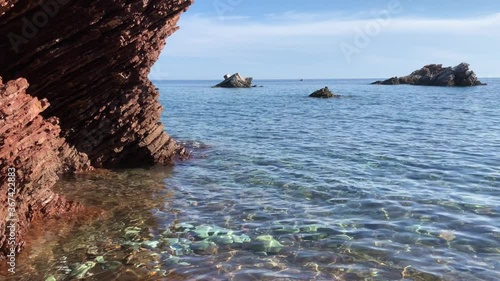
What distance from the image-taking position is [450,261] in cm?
1005

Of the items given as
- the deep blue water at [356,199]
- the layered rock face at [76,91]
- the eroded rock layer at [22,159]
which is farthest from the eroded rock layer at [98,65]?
the eroded rock layer at [22,159]

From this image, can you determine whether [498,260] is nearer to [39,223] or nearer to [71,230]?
[71,230]

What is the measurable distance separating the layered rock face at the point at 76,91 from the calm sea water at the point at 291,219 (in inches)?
55.2

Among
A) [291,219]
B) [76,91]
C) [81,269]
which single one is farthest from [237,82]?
[81,269]

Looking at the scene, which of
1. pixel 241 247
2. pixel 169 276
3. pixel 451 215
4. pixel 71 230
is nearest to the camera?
pixel 169 276

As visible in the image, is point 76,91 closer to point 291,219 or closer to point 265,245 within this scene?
point 291,219

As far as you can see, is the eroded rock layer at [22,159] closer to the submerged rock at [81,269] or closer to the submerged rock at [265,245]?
the submerged rock at [81,269]

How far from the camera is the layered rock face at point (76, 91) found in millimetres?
10555

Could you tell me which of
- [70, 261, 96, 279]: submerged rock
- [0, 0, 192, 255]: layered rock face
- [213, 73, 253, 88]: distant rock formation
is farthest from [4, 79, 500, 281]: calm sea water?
[213, 73, 253, 88]: distant rock formation

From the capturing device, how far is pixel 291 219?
42.4ft

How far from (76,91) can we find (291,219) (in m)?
9.84

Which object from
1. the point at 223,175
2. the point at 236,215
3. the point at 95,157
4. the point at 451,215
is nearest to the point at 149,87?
the point at 95,157

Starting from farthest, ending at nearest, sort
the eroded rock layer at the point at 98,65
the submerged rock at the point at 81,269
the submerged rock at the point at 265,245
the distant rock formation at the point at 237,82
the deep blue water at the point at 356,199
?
1. the distant rock formation at the point at 237,82
2. the eroded rock layer at the point at 98,65
3. the submerged rock at the point at 265,245
4. the deep blue water at the point at 356,199
5. the submerged rock at the point at 81,269

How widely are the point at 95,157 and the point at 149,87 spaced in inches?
156
